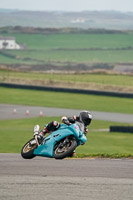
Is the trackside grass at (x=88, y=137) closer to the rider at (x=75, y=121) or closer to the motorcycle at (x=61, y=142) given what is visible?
the rider at (x=75, y=121)

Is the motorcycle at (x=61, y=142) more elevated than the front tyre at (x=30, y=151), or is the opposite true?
the motorcycle at (x=61, y=142)

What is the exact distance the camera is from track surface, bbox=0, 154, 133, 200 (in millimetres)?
9364

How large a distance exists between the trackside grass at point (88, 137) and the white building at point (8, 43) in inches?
5266

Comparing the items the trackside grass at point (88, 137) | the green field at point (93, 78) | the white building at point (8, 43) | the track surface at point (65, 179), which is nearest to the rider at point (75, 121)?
the track surface at point (65, 179)

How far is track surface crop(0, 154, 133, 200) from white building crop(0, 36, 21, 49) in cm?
15793

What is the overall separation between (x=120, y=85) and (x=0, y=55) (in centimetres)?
9383

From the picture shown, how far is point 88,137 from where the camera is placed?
29.3 metres

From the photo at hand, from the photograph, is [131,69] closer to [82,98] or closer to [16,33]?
[82,98]

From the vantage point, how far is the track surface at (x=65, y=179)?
936 centimetres

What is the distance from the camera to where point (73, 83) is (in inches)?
2584

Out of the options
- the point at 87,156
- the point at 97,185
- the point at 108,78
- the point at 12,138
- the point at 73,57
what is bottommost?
the point at 73,57

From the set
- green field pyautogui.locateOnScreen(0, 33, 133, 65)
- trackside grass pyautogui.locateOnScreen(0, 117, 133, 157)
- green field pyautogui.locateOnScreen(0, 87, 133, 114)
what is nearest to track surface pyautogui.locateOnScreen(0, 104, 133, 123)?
trackside grass pyautogui.locateOnScreen(0, 117, 133, 157)

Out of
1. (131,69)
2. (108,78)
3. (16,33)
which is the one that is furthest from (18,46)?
(108,78)

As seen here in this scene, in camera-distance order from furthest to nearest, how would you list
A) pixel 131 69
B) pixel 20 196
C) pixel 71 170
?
pixel 131 69, pixel 71 170, pixel 20 196
